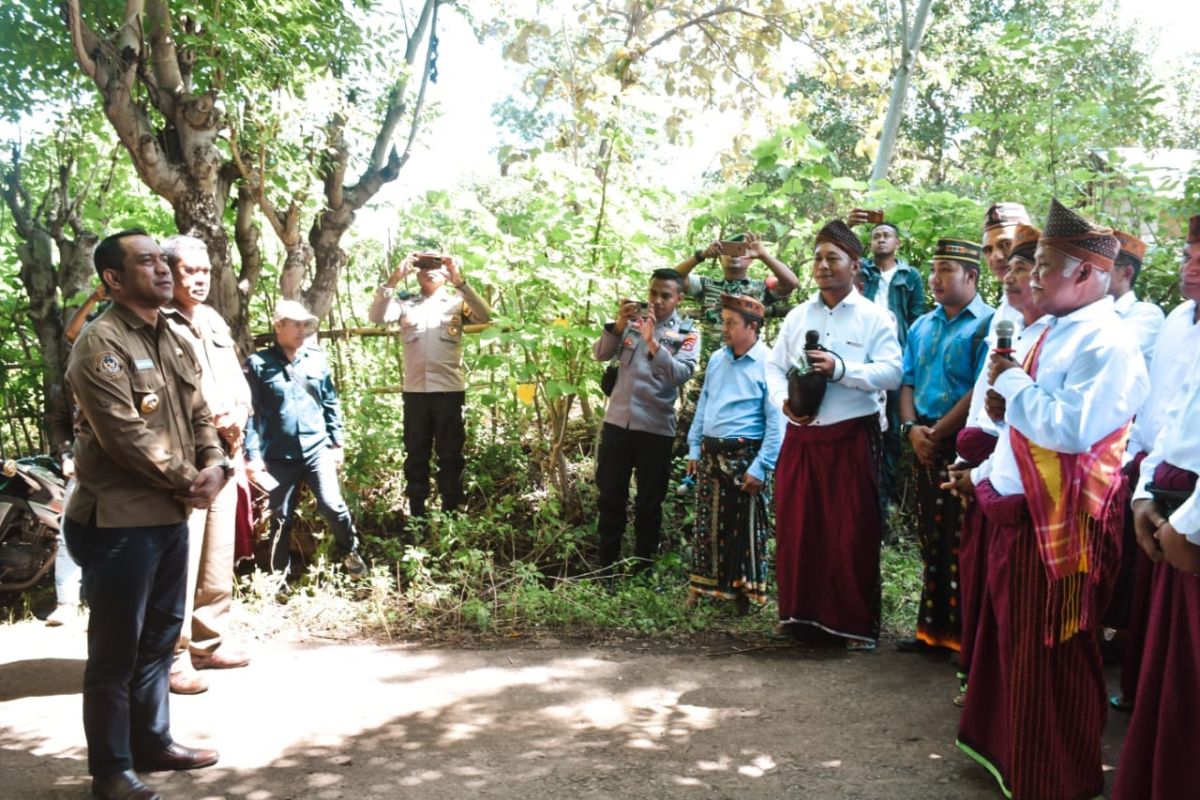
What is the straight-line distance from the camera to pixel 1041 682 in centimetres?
310

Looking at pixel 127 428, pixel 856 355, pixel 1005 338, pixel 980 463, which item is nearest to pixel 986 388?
pixel 980 463

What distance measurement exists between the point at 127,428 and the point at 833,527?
10.8ft

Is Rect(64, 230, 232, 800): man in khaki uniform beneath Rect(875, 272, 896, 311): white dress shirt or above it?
beneath

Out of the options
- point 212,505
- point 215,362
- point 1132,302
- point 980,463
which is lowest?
point 212,505

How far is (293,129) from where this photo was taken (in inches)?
269

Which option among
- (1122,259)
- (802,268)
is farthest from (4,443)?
(1122,259)

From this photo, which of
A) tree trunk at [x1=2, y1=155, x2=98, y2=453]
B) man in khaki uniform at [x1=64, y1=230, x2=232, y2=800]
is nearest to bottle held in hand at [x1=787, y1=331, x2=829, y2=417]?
man in khaki uniform at [x1=64, y1=230, x2=232, y2=800]

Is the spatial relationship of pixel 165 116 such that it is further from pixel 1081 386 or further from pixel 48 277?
pixel 1081 386

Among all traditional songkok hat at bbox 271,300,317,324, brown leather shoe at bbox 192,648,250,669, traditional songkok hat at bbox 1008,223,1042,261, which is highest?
traditional songkok hat at bbox 1008,223,1042,261

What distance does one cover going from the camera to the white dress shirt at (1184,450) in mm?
2379

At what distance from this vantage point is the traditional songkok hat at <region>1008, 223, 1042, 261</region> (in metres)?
3.65

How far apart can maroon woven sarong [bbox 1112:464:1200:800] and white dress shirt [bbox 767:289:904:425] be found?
2013 mm

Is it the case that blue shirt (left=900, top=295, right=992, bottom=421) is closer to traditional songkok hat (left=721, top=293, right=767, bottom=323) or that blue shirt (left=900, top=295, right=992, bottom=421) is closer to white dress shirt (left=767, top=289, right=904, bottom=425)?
white dress shirt (left=767, top=289, right=904, bottom=425)

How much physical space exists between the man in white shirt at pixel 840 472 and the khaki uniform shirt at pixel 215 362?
2.77m
